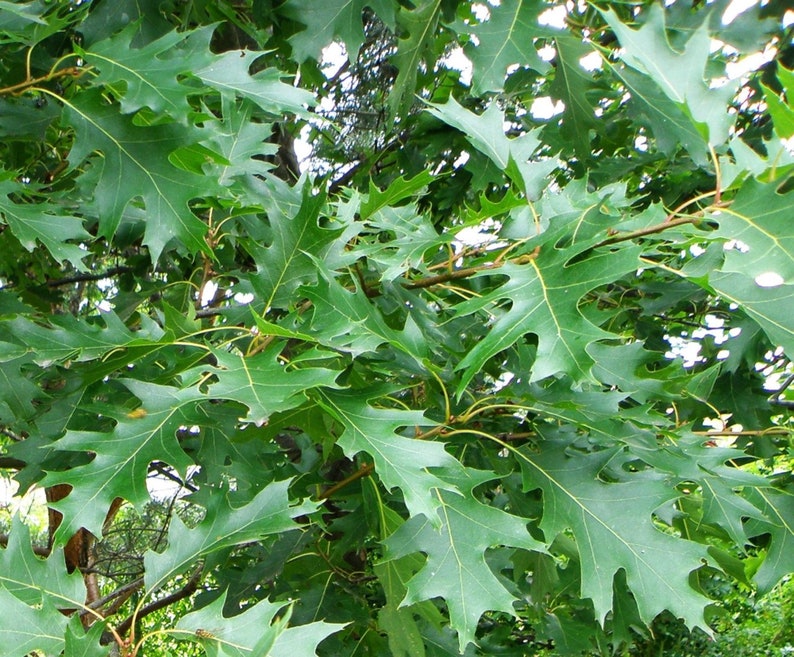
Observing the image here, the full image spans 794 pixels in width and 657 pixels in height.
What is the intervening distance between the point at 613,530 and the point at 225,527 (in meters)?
0.57

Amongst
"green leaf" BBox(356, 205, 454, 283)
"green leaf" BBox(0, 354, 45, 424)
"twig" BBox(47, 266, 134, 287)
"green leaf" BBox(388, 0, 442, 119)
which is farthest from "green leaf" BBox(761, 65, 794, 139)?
"twig" BBox(47, 266, 134, 287)

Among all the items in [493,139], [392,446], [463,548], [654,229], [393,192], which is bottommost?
[463,548]

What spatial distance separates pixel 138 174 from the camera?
1314 mm

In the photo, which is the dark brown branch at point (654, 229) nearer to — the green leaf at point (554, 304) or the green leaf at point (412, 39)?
the green leaf at point (554, 304)

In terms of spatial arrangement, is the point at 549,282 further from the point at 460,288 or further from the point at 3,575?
the point at 3,575

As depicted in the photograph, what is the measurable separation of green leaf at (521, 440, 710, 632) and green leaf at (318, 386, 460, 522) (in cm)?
25

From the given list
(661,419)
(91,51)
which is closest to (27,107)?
(91,51)

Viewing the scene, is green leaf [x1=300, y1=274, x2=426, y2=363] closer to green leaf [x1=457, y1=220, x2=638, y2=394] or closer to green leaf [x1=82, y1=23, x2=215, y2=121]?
green leaf [x1=457, y1=220, x2=638, y2=394]

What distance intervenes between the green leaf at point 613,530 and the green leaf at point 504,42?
2.51 ft

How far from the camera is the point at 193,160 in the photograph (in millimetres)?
1355

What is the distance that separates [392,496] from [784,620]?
13.7ft

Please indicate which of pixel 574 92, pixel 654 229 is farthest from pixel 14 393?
pixel 574 92

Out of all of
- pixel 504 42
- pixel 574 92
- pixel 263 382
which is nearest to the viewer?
pixel 263 382

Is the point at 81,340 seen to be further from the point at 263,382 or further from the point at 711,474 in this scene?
the point at 711,474
